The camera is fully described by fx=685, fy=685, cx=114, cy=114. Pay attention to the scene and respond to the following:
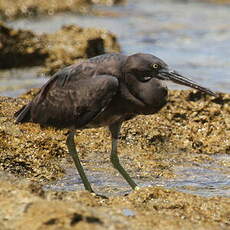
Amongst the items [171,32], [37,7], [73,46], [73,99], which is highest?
[73,99]

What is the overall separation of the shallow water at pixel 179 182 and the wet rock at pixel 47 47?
5687mm

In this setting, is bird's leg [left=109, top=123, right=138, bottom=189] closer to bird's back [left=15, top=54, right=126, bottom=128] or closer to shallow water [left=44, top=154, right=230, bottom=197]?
shallow water [left=44, top=154, right=230, bottom=197]

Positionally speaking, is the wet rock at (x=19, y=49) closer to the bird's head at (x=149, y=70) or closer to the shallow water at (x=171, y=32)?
the shallow water at (x=171, y=32)

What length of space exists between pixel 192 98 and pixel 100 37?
471cm

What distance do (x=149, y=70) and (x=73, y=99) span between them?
0.73 metres

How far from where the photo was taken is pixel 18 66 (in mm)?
12781

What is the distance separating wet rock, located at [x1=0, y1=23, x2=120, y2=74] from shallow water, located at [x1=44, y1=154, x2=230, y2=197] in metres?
5.69

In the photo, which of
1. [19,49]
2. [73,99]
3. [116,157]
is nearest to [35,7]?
[19,49]

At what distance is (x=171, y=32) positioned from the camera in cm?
1777

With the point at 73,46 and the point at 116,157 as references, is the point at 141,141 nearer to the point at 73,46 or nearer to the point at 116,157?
the point at 116,157

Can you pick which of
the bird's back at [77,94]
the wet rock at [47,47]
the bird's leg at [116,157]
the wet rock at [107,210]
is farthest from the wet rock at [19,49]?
the wet rock at [107,210]

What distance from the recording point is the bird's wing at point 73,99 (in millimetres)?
5722

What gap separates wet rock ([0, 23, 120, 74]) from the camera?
40.1 feet

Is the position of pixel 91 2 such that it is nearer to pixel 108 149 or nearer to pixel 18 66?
pixel 18 66
